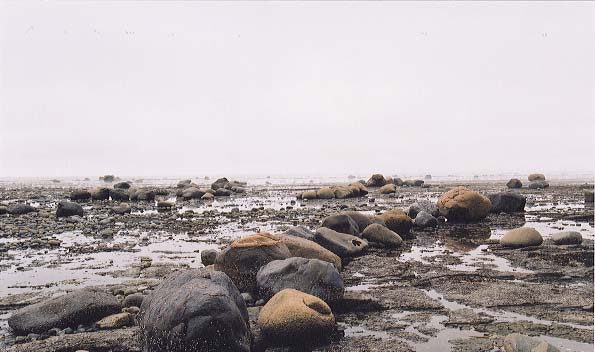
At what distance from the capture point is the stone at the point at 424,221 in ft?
49.3

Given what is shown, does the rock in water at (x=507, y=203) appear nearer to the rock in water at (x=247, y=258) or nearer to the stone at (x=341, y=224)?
the stone at (x=341, y=224)

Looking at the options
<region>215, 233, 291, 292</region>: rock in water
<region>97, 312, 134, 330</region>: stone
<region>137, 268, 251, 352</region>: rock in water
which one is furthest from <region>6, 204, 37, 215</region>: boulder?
<region>137, 268, 251, 352</region>: rock in water

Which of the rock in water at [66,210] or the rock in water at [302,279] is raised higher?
the rock in water at [302,279]

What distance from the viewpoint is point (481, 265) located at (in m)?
8.84

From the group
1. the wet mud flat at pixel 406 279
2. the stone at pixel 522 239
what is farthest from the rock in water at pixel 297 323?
the stone at pixel 522 239

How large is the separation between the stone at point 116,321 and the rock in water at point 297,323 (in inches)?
83.0

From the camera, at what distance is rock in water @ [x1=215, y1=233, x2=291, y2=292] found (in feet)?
25.3

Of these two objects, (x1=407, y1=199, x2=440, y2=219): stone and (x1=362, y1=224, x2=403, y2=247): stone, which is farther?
(x1=407, y1=199, x2=440, y2=219): stone

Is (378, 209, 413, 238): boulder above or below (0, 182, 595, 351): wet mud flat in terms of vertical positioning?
above

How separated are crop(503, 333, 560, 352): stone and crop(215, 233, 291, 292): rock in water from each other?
14.1 ft

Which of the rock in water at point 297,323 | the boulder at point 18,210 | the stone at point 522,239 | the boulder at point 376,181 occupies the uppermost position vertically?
the boulder at point 376,181

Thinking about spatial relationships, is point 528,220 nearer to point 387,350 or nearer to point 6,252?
point 387,350

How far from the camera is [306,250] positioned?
8.76 m

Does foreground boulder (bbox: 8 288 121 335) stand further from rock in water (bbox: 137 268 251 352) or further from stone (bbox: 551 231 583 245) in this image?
stone (bbox: 551 231 583 245)
